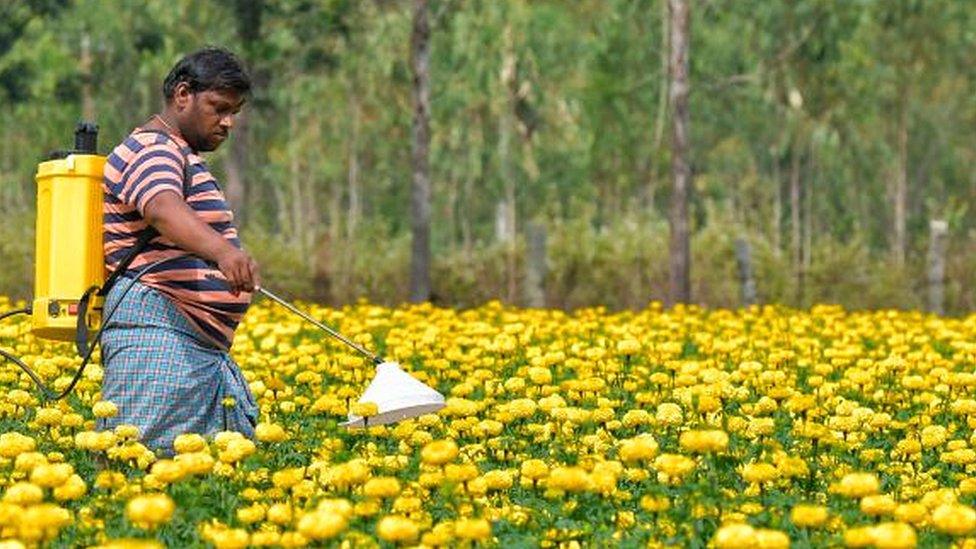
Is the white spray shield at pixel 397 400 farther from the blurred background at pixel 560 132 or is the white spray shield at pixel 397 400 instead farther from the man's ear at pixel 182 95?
the blurred background at pixel 560 132

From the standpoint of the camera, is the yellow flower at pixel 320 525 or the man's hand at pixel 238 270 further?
the man's hand at pixel 238 270

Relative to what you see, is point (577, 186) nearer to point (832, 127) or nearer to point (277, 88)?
point (832, 127)

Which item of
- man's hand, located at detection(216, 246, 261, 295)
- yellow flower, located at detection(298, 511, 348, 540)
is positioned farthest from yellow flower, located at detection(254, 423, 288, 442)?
yellow flower, located at detection(298, 511, 348, 540)

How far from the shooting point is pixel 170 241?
658 centimetres

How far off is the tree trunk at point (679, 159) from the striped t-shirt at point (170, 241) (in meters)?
13.3

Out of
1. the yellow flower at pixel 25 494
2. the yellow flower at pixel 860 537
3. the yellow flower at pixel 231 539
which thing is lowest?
the yellow flower at pixel 231 539

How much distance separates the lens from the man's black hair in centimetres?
661

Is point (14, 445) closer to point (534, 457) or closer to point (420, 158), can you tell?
point (534, 457)

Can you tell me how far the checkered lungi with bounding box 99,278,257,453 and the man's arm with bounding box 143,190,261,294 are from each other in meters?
0.41

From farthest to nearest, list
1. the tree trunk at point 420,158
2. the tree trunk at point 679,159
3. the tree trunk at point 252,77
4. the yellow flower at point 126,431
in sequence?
the tree trunk at point 252,77 → the tree trunk at point 420,158 → the tree trunk at point 679,159 → the yellow flower at point 126,431

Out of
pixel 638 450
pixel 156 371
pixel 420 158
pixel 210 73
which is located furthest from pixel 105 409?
pixel 420 158

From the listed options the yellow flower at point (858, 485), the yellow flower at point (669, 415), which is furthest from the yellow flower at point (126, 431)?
the yellow flower at point (858, 485)

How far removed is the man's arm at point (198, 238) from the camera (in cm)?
609

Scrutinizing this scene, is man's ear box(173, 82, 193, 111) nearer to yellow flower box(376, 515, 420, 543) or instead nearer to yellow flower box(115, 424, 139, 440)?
yellow flower box(115, 424, 139, 440)
